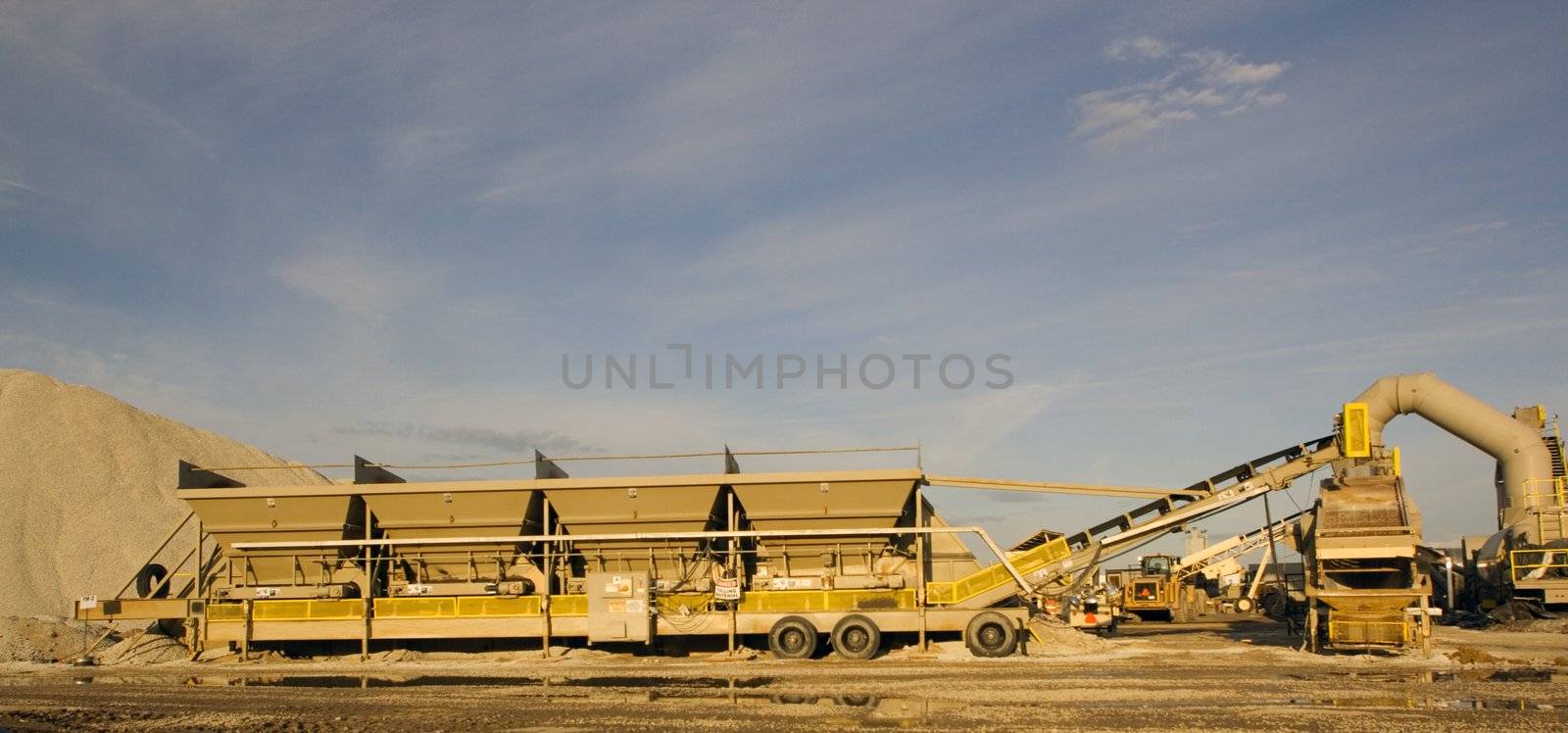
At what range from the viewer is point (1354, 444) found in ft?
87.0

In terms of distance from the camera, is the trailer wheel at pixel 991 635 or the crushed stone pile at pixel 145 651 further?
the crushed stone pile at pixel 145 651

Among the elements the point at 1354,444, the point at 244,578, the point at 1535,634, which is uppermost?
the point at 1354,444

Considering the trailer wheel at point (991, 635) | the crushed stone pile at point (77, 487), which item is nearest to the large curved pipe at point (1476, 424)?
the trailer wheel at point (991, 635)

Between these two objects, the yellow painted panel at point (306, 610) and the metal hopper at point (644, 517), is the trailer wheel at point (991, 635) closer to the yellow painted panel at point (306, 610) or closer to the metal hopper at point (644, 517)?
the metal hopper at point (644, 517)

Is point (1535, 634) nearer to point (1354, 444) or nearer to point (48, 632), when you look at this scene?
point (1354, 444)

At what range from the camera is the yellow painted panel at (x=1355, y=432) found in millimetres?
26453

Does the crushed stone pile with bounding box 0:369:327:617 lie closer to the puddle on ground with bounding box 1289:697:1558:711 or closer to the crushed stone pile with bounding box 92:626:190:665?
the crushed stone pile with bounding box 92:626:190:665

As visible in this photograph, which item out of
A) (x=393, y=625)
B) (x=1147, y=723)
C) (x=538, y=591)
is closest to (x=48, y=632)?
(x=393, y=625)

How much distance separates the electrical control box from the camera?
991 inches

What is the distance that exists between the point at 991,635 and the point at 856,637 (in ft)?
9.55

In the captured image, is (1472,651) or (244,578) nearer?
(1472,651)

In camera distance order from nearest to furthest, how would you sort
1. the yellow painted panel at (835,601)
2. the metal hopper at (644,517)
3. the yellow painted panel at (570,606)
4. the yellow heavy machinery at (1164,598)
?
the yellow painted panel at (835,601) → the yellow painted panel at (570,606) → the metal hopper at (644,517) → the yellow heavy machinery at (1164,598)

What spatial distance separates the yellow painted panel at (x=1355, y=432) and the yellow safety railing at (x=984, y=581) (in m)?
7.63

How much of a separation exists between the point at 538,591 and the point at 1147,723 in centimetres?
1644
